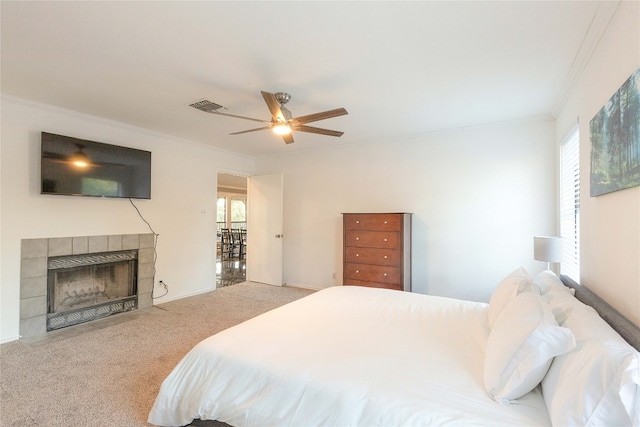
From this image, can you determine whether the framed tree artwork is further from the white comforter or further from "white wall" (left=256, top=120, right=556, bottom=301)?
"white wall" (left=256, top=120, right=556, bottom=301)

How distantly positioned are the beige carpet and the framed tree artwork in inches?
104

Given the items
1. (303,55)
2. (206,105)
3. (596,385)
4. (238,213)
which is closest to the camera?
(596,385)

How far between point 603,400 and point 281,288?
463 cm

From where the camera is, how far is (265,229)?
5.64 meters

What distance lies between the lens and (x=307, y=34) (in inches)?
78.2

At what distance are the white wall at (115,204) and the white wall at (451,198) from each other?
176 cm

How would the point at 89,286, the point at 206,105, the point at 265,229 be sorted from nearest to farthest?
1. the point at 206,105
2. the point at 89,286
3. the point at 265,229

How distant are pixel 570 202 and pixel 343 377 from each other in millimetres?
3040

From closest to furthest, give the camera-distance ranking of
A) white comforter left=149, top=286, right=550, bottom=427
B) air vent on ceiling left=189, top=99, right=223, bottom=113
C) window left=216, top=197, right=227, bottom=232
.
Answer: white comforter left=149, top=286, right=550, bottom=427, air vent on ceiling left=189, top=99, right=223, bottom=113, window left=216, top=197, right=227, bottom=232

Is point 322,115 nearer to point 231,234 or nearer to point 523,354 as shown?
point 523,354

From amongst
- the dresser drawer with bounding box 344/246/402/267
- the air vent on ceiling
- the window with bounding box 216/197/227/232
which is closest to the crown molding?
the dresser drawer with bounding box 344/246/402/267

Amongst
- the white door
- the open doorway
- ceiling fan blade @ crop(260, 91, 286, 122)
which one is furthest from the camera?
the open doorway

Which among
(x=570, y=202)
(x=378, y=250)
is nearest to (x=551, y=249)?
(x=570, y=202)

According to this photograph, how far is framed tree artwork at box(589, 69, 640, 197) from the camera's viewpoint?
137 cm
